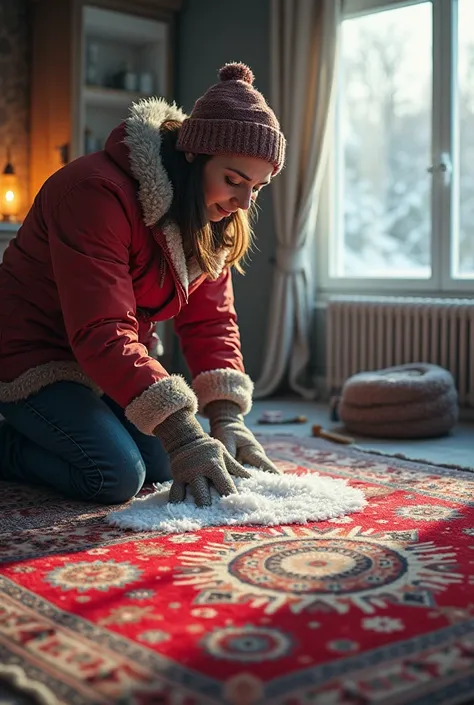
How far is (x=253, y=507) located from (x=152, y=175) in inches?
30.7

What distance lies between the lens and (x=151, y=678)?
1.21 metres

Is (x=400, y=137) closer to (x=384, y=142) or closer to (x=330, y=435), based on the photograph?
(x=384, y=142)

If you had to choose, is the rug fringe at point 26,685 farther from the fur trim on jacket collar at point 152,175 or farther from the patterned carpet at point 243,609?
the fur trim on jacket collar at point 152,175

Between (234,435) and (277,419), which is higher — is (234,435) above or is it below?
above

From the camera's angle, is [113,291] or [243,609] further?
[113,291]

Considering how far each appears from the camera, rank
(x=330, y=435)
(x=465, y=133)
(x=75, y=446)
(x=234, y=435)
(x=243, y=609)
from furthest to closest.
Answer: (x=465, y=133) < (x=330, y=435) < (x=234, y=435) < (x=75, y=446) < (x=243, y=609)

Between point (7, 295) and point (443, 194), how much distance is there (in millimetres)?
2349

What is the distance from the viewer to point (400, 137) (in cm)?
520

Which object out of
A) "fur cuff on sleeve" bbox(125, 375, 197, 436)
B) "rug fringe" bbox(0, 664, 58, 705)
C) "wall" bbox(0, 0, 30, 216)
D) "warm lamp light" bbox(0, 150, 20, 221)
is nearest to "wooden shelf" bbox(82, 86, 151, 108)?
"wall" bbox(0, 0, 30, 216)

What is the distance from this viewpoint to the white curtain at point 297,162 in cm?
433

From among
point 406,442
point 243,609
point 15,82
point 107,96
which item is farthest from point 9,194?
point 243,609

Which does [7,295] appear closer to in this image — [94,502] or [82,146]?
[94,502]

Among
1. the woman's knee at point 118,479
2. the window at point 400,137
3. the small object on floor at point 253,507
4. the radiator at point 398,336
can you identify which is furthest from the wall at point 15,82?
the small object on floor at point 253,507

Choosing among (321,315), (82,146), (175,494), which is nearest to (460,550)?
(175,494)
